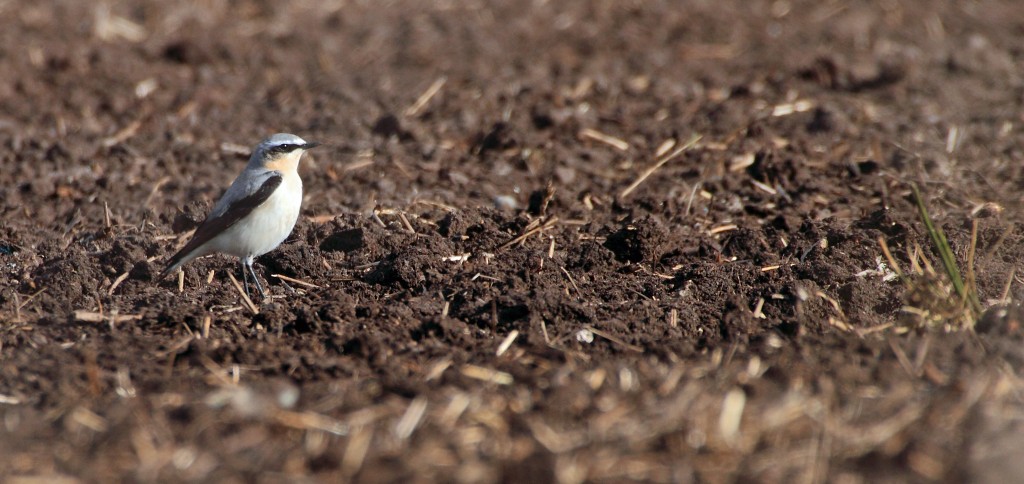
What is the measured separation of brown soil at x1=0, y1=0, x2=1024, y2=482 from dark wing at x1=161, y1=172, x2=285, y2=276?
27 cm

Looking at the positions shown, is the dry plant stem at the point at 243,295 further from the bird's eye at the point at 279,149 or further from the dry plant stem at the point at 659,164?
the dry plant stem at the point at 659,164

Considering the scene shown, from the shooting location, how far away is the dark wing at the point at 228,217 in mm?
6973

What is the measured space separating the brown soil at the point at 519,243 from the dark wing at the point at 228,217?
0.27 m

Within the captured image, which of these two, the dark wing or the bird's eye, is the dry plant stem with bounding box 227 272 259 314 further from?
the bird's eye

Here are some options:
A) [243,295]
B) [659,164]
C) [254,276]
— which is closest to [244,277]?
[254,276]

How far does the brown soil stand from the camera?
439cm

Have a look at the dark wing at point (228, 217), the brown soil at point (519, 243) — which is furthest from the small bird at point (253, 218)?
the brown soil at point (519, 243)

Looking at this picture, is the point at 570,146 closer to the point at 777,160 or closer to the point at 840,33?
the point at 777,160

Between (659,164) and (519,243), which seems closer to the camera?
(519,243)

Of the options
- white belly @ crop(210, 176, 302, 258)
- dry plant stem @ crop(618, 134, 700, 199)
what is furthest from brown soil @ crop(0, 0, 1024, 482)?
white belly @ crop(210, 176, 302, 258)

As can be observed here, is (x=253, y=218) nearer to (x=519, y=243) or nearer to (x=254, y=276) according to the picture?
(x=254, y=276)

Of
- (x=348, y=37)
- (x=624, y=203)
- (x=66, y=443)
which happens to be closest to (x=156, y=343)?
(x=66, y=443)

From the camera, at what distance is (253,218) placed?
7.02m

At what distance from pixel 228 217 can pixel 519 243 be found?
1.98 metres
